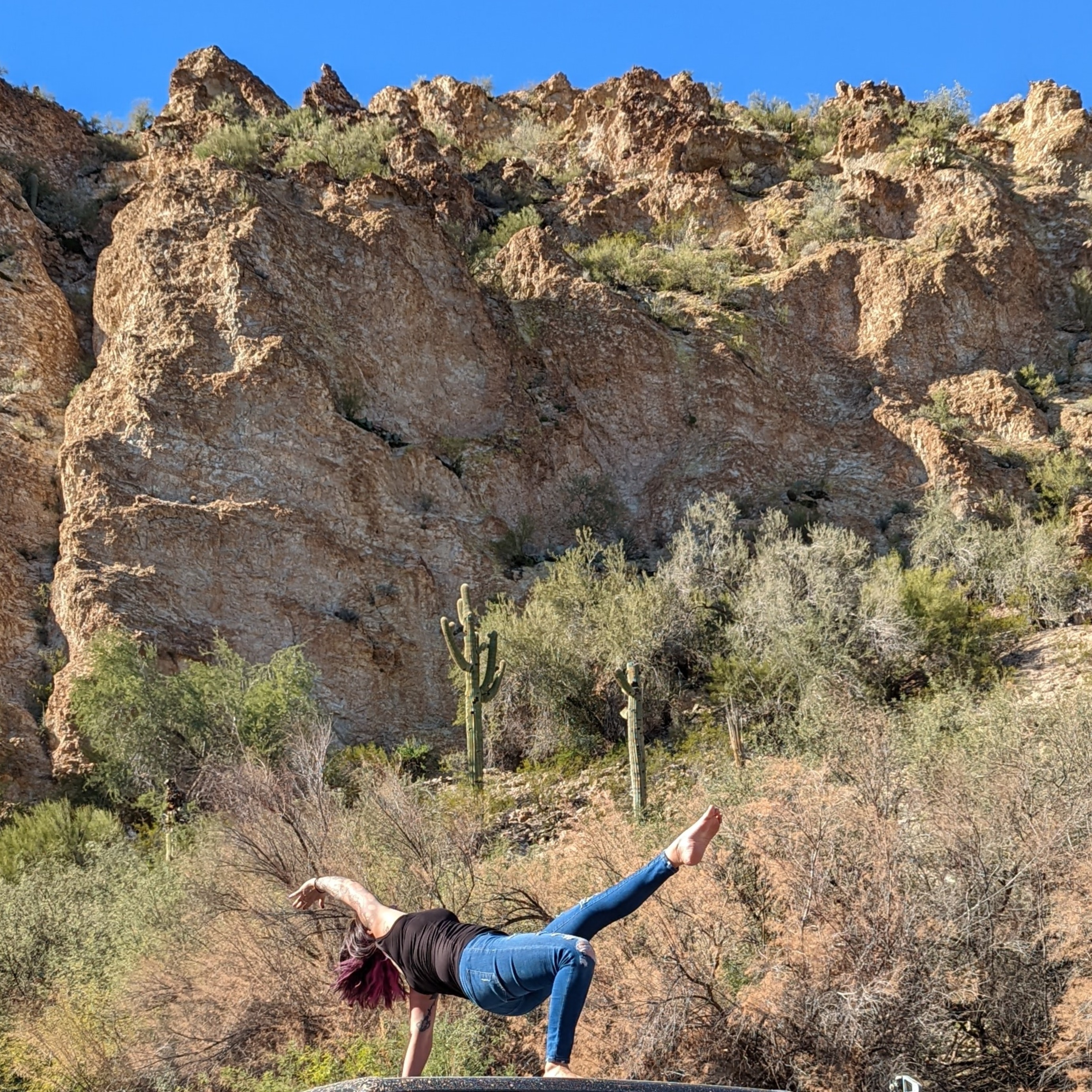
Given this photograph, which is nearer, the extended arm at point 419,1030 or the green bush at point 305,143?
the extended arm at point 419,1030

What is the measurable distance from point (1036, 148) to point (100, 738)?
25277 millimetres

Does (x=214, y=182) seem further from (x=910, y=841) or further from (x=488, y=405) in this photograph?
(x=910, y=841)

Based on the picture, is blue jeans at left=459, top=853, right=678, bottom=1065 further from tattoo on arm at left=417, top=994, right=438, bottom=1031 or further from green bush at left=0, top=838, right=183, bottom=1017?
green bush at left=0, top=838, right=183, bottom=1017

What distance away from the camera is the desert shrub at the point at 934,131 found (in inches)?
1011

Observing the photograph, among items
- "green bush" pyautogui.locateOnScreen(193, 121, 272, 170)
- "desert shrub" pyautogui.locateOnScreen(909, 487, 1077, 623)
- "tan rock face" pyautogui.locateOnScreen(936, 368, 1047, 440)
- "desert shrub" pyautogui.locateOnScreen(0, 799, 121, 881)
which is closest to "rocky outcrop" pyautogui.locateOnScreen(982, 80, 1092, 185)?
"tan rock face" pyautogui.locateOnScreen(936, 368, 1047, 440)

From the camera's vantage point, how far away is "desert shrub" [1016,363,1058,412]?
2222 centimetres

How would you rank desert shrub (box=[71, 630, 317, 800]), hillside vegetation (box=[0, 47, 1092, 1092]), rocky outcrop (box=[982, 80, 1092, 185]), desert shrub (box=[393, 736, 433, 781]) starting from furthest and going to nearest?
rocky outcrop (box=[982, 80, 1092, 185]) < desert shrub (box=[393, 736, 433, 781]) < desert shrub (box=[71, 630, 317, 800]) < hillside vegetation (box=[0, 47, 1092, 1092])

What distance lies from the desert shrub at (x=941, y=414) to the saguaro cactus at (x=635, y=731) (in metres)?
9.89

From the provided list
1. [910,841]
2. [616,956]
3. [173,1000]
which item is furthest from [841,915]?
[173,1000]

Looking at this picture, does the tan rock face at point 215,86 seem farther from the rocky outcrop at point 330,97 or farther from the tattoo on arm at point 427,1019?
the tattoo on arm at point 427,1019

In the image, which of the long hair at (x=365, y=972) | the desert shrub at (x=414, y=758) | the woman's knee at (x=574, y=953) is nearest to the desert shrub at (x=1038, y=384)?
the desert shrub at (x=414, y=758)

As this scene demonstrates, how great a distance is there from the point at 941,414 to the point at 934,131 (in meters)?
9.40

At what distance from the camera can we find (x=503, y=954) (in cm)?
409

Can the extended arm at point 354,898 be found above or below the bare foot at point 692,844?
below
